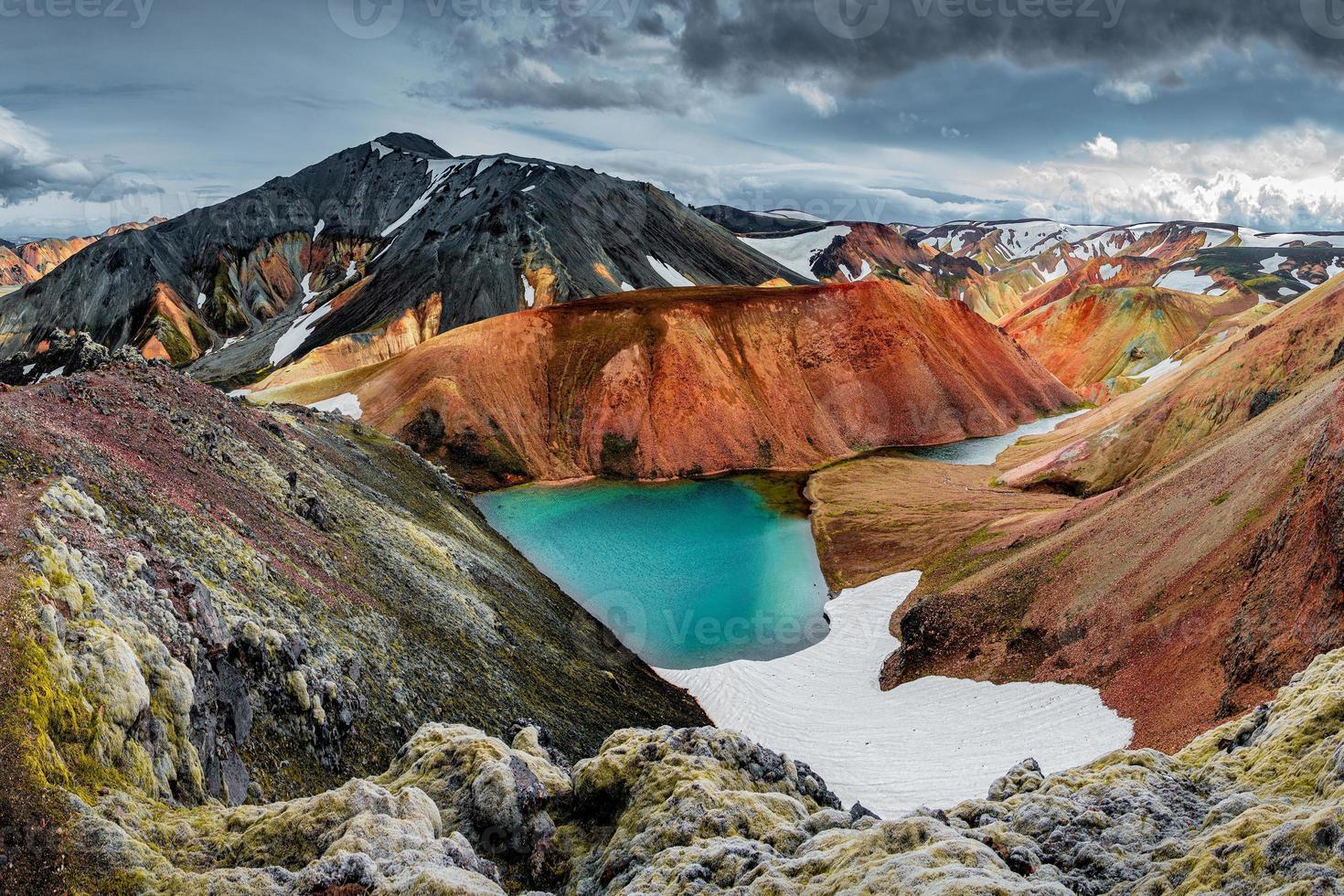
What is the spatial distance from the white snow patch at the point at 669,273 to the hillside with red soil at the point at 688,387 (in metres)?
53.1

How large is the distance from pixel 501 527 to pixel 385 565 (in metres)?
28.2

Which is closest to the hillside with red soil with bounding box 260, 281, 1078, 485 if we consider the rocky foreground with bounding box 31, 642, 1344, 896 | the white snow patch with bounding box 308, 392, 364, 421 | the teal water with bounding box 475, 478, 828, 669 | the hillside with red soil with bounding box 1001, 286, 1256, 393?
the white snow patch with bounding box 308, 392, 364, 421

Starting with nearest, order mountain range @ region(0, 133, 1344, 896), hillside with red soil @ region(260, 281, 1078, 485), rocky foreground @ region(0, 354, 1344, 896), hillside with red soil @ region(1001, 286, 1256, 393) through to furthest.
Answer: rocky foreground @ region(0, 354, 1344, 896) → mountain range @ region(0, 133, 1344, 896) → hillside with red soil @ region(260, 281, 1078, 485) → hillside with red soil @ region(1001, 286, 1256, 393)

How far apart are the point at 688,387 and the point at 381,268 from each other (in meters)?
87.3

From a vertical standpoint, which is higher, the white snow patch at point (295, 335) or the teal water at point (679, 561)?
the white snow patch at point (295, 335)

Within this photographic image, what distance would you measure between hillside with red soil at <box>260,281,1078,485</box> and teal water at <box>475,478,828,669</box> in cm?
677

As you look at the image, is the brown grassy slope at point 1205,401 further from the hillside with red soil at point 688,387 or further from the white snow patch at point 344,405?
the white snow patch at point 344,405

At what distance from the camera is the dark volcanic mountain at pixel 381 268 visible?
411 feet

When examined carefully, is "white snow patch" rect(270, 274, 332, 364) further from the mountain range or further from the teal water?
the teal water

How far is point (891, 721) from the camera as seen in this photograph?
3238 cm

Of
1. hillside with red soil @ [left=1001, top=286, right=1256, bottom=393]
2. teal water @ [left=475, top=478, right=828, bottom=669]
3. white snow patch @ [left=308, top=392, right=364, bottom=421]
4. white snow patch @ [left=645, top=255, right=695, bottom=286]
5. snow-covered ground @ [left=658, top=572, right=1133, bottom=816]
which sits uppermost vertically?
white snow patch @ [left=645, top=255, right=695, bottom=286]

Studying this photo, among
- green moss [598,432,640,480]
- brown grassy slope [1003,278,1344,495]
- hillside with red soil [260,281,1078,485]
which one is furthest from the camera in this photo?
hillside with red soil [260,281,1078,485]

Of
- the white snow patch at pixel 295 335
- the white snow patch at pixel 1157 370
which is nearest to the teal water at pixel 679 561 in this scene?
the white snow patch at pixel 295 335

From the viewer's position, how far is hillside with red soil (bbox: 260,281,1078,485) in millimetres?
Result: 77438
